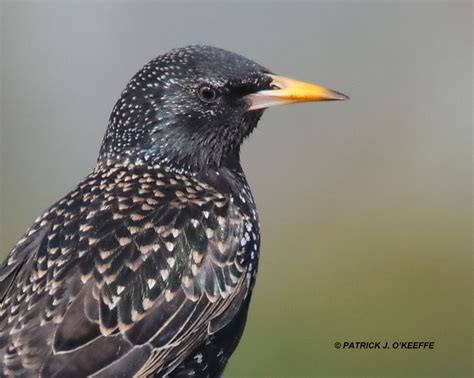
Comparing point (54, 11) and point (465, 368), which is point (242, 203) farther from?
point (54, 11)

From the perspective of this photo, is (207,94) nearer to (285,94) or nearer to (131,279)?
(285,94)

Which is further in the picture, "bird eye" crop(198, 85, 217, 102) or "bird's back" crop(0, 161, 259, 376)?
"bird eye" crop(198, 85, 217, 102)

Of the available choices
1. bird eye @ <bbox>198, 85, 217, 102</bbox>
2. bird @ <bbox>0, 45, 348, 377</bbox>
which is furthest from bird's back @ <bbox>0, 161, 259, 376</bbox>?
bird eye @ <bbox>198, 85, 217, 102</bbox>

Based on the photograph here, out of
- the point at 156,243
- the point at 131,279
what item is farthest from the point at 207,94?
the point at 131,279

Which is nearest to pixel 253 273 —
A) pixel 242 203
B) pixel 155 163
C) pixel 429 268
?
pixel 242 203

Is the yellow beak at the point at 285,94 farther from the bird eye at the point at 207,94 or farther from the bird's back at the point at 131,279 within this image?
the bird's back at the point at 131,279

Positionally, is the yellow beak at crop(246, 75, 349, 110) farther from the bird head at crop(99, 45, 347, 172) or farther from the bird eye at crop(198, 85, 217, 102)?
the bird eye at crop(198, 85, 217, 102)

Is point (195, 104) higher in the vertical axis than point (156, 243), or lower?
higher

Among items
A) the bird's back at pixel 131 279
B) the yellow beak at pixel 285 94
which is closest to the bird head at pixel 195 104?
the yellow beak at pixel 285 94
